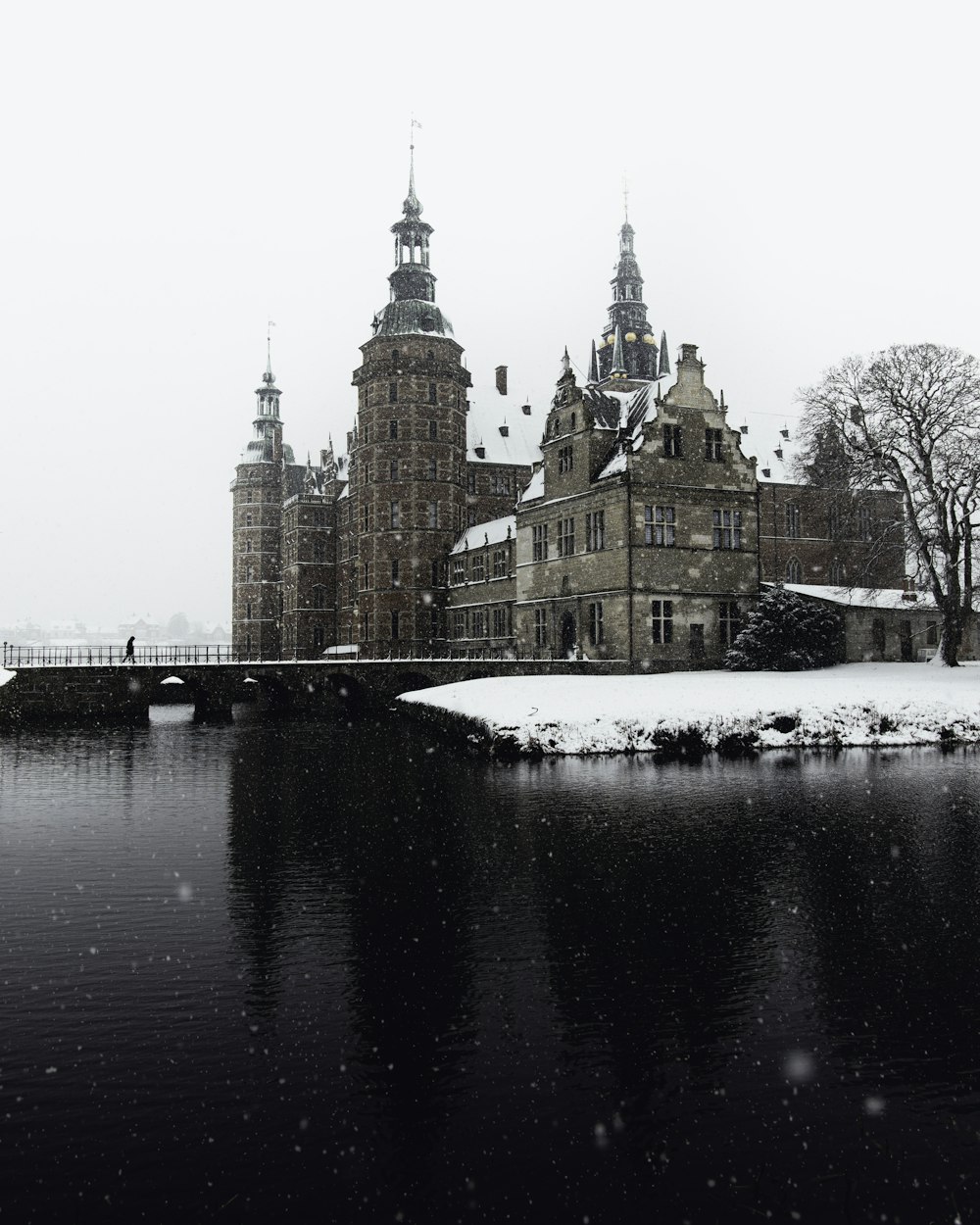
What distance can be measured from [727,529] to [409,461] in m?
27.7

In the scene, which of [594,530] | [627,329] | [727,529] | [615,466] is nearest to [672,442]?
[615,466]

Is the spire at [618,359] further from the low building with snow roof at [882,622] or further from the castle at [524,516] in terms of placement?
the low building with snow roof at [882,622]

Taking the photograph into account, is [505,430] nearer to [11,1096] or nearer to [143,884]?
[143,884]

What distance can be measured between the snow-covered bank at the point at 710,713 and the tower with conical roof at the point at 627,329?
62578mm

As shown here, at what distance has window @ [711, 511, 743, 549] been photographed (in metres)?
45.2

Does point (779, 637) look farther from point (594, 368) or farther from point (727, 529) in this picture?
point (594, 368)

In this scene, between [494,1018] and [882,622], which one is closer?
[494,1018]

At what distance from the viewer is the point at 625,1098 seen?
716 centimetres

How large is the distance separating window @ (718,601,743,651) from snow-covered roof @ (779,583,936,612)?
2123mm

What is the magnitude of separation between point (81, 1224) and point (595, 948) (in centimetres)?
586

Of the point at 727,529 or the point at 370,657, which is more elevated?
the point at 727,529

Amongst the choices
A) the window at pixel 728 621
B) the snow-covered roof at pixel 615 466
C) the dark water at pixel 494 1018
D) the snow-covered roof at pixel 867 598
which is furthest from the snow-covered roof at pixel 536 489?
the dark water at pixel 494 1018

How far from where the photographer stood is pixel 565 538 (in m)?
47.5

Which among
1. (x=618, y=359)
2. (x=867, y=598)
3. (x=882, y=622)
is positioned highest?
(x=618, y=359)
